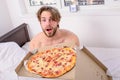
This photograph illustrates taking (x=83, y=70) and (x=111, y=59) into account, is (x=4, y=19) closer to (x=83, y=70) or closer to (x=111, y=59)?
(x=111, y=59)

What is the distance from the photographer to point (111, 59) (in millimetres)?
1516

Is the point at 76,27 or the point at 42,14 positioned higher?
the point at 42,14

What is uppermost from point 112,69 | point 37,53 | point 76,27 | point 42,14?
point 42,14

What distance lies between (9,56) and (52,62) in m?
0.93

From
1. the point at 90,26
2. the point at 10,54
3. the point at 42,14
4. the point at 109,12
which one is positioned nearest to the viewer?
the point at 42,14

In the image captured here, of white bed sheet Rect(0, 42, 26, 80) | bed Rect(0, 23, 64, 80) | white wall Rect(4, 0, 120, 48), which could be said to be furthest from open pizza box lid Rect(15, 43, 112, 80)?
white wall Rect(4, 0, 120, 48)

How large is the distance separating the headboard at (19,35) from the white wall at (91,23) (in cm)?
10

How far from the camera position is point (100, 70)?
2.70 ft

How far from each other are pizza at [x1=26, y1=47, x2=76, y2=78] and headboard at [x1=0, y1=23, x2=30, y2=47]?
42.8 inches

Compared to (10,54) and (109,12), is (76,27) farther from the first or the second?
(10,54)

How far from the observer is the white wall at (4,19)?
203 centimetres

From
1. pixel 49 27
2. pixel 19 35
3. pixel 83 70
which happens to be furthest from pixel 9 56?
pixel 83 70

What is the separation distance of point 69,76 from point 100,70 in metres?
0.24

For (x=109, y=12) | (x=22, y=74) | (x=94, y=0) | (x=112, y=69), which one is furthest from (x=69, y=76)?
(x=94, y=0)
